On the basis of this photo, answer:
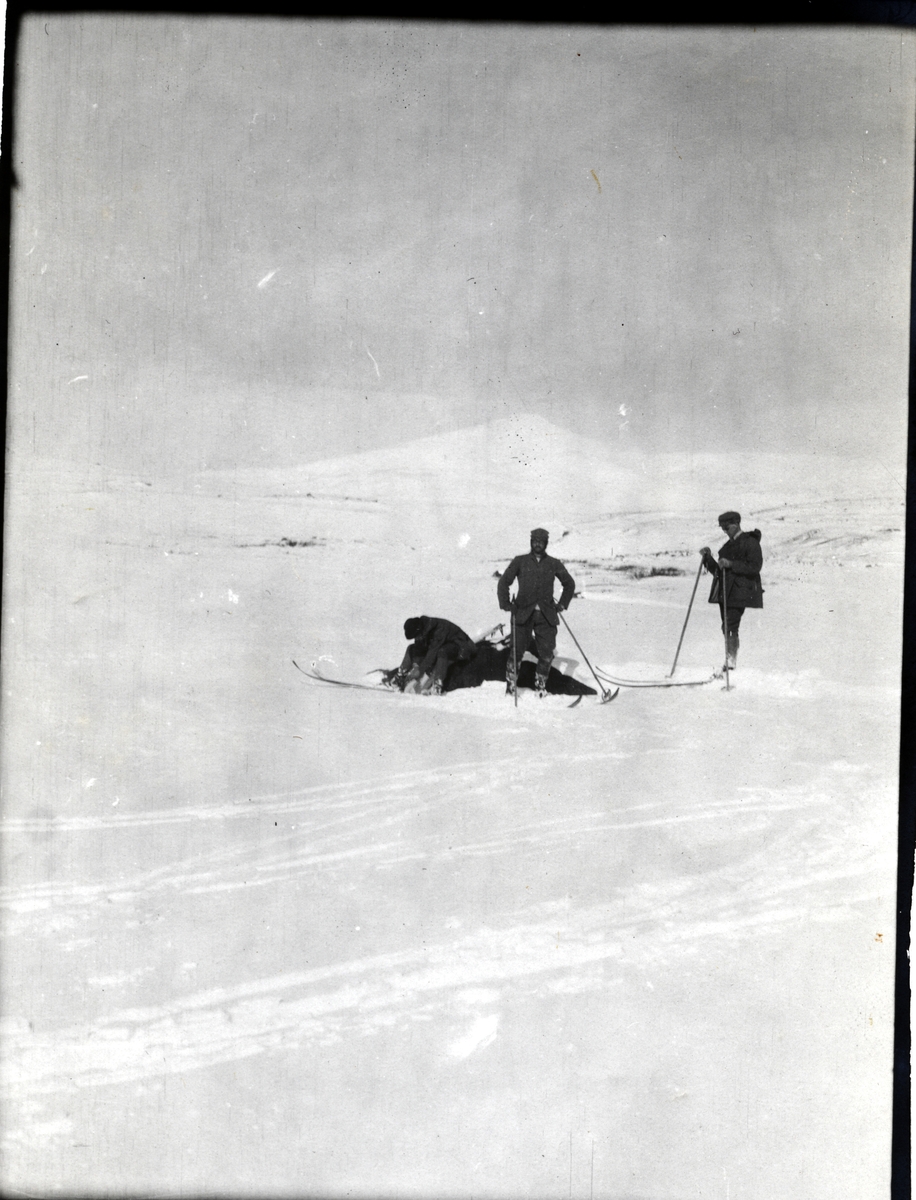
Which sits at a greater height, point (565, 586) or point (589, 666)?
point (565, 586)

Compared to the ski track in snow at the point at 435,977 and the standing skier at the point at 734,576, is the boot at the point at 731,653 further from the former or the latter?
the ski track in snow at the point at 435,977

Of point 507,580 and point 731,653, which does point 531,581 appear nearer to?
point 507,580

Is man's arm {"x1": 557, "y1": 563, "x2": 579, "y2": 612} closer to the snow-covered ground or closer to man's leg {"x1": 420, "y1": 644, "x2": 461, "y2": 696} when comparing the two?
the snow-covered ground

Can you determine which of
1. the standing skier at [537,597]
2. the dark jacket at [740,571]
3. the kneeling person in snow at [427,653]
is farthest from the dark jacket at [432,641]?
the dark jacket at [740,571]

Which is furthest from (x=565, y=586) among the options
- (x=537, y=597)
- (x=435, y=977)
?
(x=435, y=977)

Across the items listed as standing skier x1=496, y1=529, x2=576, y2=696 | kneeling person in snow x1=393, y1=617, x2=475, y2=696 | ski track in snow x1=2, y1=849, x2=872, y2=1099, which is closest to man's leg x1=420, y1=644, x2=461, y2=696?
kneeling person in snow x1=393, y1=617, x2=475, y2=696

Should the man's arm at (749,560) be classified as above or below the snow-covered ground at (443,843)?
above
